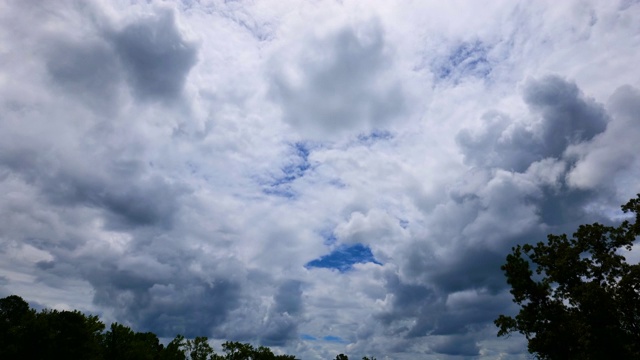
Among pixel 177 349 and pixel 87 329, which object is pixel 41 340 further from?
pixel 177 349

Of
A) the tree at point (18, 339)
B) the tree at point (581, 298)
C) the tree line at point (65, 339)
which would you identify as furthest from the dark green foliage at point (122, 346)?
the tree at point (581, 298)

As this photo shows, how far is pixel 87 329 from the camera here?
49250 mm

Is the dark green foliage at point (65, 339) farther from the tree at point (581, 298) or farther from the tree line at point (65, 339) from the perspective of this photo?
the tree at point (581, 298)

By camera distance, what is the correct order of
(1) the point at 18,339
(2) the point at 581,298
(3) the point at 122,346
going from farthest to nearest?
(3) the point at 122,346, (1) the point at 18,339, (2) the point at 581,298

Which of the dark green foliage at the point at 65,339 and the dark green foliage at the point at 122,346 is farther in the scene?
the dark green foliage at the point at 122,346

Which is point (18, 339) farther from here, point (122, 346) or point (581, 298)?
point (581, 298)

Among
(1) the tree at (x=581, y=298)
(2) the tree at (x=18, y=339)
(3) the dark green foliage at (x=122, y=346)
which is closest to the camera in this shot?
(1) the tree at (x=581, y=298)

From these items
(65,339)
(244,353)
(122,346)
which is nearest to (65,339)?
(65,339)

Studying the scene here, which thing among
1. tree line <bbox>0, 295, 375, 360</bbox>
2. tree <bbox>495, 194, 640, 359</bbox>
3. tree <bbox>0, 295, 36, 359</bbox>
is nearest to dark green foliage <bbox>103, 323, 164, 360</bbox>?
tree line <bbox>0, 295, 375, 360</bbox>

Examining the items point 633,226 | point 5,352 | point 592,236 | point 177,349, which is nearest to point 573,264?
point 592,236

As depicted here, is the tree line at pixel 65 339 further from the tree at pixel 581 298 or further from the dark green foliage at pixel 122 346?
the tree at pixel 581 298

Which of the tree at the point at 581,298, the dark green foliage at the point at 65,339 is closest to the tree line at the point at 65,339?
the dark green foliage at the point at 65,339

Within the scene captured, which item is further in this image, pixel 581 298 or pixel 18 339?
pixel 18 339

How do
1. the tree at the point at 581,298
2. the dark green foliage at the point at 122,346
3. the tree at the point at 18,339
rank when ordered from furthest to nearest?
1. the dark green foliage at the point at 122,346
2. the tree at the point at 18,339
3. the tree at the point at 581,298
